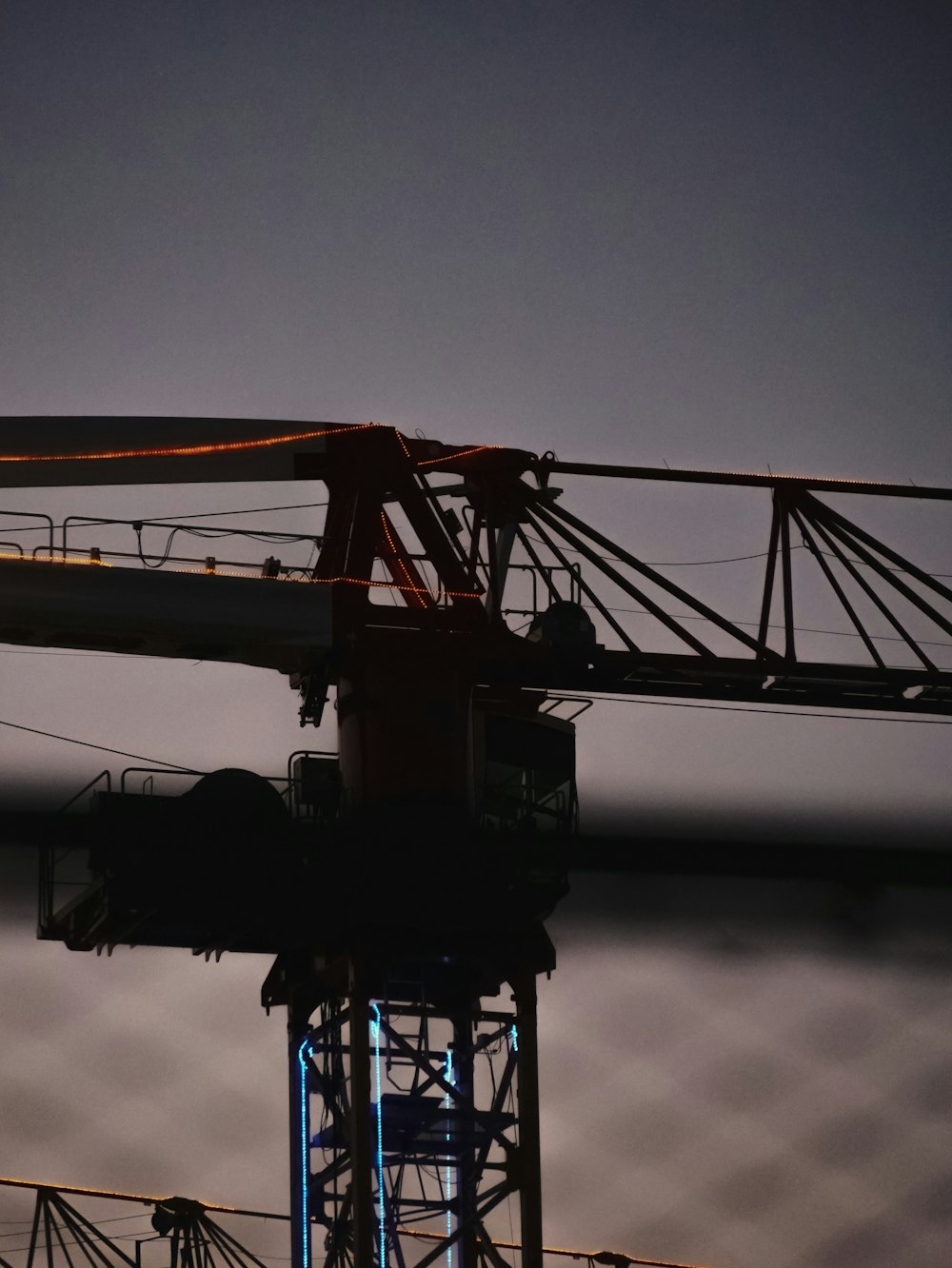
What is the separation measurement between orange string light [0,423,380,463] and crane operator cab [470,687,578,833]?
481 centimetres

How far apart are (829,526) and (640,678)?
12.6ft

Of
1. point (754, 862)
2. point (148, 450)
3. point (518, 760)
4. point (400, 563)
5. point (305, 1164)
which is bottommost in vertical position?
point (754, 862)

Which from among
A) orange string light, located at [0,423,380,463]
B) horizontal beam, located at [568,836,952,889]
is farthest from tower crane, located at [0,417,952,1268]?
horizontal beam, located at [568,836,952,889]

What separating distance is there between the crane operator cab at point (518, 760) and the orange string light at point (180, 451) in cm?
481

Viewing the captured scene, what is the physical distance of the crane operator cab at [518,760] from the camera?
2498cm

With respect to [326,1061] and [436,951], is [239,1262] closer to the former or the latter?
[326,1061]

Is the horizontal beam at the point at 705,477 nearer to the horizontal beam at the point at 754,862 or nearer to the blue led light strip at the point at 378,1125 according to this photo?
the blue led light strip at the point at 378,1125

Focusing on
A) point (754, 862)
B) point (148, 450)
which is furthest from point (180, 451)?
point (754, 862)

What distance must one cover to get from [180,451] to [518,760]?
21.7 ft

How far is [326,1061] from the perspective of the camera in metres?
25.0

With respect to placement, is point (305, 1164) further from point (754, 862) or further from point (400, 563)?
point (754, 862)

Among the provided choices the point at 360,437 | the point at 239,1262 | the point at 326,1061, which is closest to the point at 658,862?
the point at 326,1061

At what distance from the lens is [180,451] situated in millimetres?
23297

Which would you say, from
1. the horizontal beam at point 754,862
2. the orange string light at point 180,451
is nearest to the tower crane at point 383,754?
the orange string light at point 180,451
